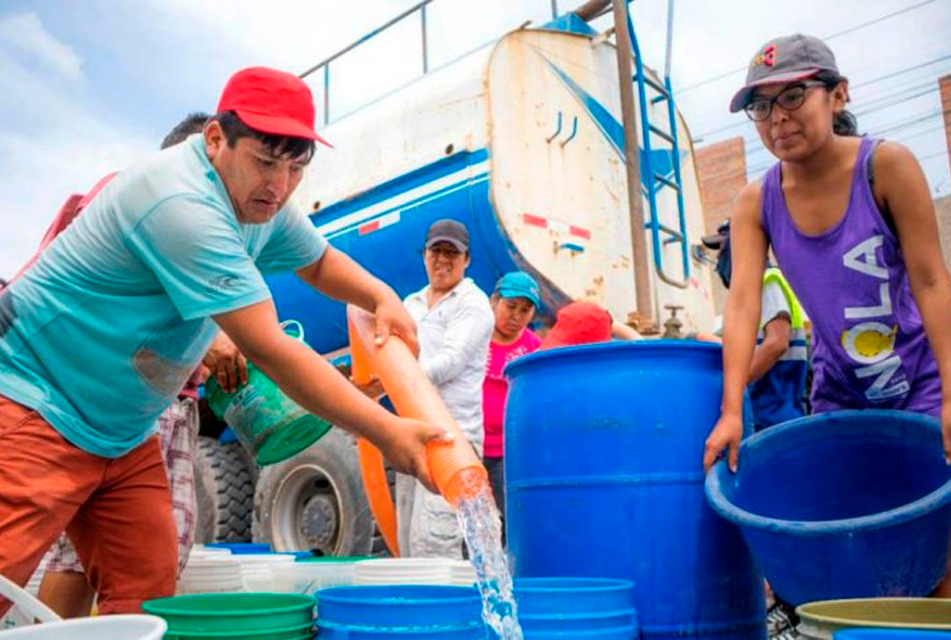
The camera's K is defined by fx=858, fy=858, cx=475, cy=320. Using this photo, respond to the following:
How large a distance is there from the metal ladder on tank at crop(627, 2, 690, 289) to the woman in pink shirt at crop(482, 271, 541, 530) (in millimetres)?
1108

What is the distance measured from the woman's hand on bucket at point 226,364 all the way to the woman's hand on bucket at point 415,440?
3.59ft

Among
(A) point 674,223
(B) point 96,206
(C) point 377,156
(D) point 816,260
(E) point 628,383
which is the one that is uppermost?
(C) point 377,156

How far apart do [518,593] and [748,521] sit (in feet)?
1.67

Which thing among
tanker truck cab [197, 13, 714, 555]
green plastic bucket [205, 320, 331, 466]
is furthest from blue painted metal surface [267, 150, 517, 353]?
green plastic bucket [205, 320, 331, 466]

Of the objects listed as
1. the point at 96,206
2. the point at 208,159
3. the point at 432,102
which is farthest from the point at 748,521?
the point at 432,102

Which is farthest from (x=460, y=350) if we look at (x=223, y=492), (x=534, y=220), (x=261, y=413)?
(x=223, y=492)

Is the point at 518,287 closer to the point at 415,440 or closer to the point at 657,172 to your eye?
the point at 657,172

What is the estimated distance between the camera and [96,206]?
1828 millimetres

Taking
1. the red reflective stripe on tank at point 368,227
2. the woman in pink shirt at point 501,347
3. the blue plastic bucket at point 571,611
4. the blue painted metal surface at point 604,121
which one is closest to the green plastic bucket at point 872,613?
the blue plastic bucket at point 571,611

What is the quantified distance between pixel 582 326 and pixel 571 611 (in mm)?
2089

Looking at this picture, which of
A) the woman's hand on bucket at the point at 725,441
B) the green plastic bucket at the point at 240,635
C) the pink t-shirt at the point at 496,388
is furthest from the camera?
the pink t-shirt at the point at 496,388

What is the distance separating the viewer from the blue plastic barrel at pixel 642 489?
2.05 metres

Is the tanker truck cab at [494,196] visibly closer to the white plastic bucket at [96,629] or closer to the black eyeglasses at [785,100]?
the black eyeglasses at [785,100]

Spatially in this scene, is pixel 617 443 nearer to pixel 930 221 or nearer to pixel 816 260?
pixel 816 260
